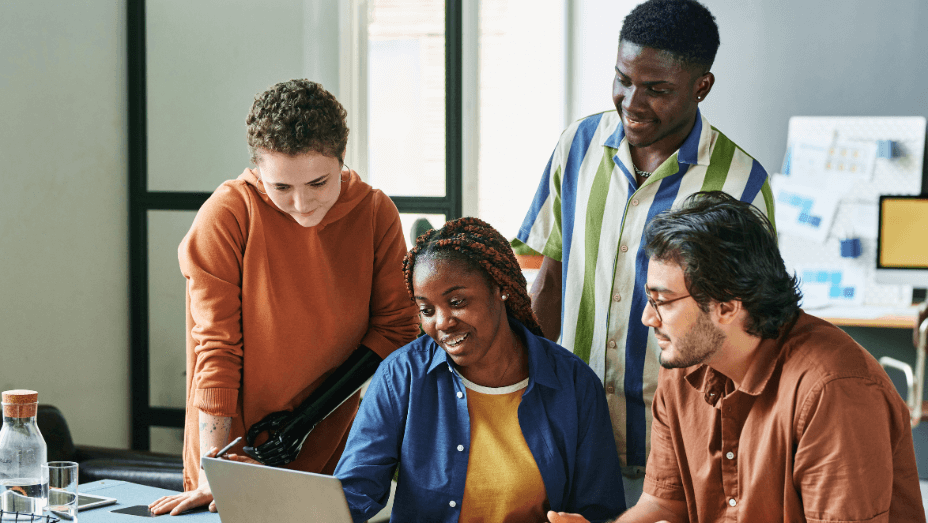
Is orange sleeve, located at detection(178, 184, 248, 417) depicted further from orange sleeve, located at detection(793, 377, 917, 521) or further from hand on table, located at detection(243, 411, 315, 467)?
orange sleeve, located at detection(793, 377, 917, 521)

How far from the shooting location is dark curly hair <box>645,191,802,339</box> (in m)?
1.32

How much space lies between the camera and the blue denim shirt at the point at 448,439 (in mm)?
1569

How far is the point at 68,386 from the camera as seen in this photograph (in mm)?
3275

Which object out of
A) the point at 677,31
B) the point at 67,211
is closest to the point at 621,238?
the point at 677,31

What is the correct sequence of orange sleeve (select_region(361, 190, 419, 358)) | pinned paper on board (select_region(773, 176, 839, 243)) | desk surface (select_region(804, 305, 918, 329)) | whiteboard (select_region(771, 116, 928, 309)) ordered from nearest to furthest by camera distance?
orange sleeve (select_region(361, 190, 419, 358))
desk surface (select_region(804, 305, 918, 329))
whiteboard (select_region(771, 116, 928, 309))
pinned paper on board (select_region(773, 176, 839, 243))

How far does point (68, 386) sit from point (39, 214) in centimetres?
66

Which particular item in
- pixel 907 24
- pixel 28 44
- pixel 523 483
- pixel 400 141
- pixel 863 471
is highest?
pixel 907 24

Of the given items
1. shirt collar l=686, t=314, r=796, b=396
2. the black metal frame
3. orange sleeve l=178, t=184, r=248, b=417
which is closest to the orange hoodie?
orange sleeve l=178, t=184, r=248, b=417

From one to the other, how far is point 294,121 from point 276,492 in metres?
0.65

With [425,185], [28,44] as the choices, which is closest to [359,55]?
[425,185]

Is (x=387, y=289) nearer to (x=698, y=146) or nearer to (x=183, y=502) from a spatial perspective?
(x=183, y=502)

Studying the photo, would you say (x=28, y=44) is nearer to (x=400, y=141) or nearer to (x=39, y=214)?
(x=39, y=214)

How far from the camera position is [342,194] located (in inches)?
69.9

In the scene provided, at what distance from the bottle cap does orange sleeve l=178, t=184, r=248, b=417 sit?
0.31 m
